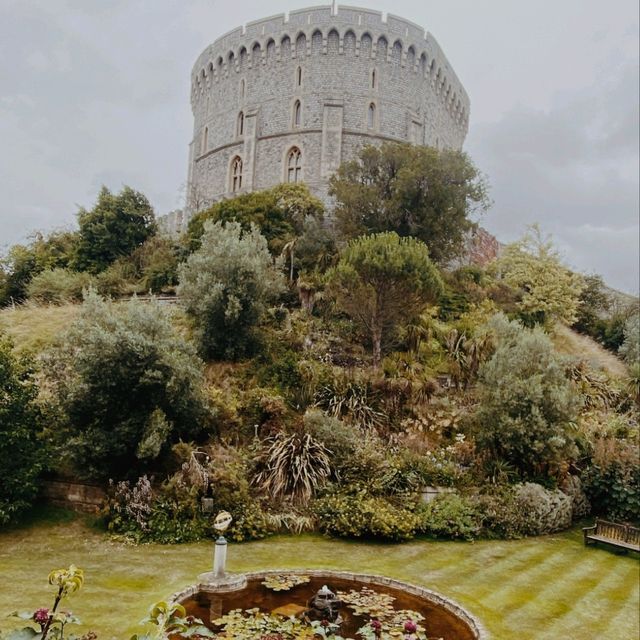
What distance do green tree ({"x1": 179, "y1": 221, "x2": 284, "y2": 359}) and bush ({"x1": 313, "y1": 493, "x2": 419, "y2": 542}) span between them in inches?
Result: 221

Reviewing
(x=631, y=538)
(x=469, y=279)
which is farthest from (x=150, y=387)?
(x=469, y=279)

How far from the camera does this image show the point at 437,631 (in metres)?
6.70

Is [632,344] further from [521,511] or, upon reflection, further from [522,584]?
[522,584]

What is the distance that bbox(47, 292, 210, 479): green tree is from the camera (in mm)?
10555

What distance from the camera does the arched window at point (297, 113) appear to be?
31.3 m

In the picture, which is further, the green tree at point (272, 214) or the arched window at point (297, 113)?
the arched window at point (297, 113)

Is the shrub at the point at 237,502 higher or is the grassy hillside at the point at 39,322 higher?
the grassy hillside at the point at 39,322

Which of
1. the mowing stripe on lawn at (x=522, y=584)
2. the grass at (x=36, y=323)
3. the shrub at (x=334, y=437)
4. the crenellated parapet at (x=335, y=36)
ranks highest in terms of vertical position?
the crenellated parapet at (x=335, y=36)

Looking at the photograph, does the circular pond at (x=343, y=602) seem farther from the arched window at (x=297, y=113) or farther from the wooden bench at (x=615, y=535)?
the arched window at (x=297, y=113)

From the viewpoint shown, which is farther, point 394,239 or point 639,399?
point 639,399

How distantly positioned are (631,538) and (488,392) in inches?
146

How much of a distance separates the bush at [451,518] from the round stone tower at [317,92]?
2063cm

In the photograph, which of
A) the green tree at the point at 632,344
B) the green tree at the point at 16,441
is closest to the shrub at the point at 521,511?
the green tree at the point at 16,441

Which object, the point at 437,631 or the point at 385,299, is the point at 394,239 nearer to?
the point at 385,299
